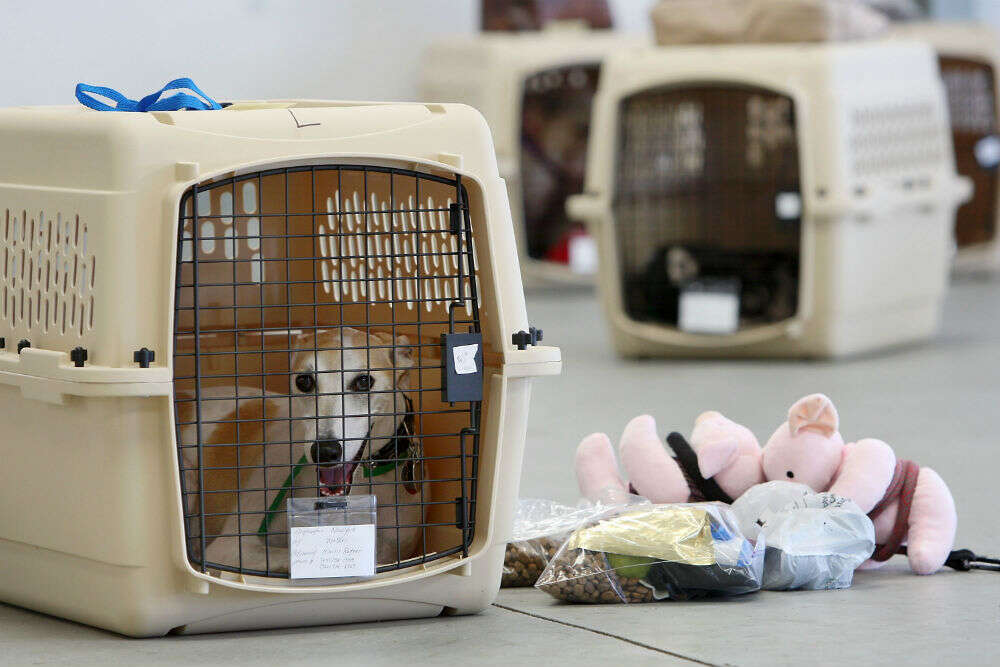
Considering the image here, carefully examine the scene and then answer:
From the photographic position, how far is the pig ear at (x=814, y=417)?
193 cm

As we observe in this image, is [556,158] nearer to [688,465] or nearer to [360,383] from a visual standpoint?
[688,465]

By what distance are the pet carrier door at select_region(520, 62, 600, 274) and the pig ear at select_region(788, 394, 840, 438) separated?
3298 millimetres

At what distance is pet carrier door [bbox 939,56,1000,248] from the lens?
5.48 metres

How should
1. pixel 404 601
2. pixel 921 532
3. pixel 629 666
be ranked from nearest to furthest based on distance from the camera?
pixel 629 666 < pixel 404 601 < pixel 921 532

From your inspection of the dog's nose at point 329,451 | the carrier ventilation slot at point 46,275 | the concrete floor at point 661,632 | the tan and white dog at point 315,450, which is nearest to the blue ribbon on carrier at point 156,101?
the carrier ventilation slot at point 46,275

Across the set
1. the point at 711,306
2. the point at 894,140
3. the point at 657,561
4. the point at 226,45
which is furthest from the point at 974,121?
the point at 657,561

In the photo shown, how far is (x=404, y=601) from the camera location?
5.46 feet

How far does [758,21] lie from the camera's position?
151 inches

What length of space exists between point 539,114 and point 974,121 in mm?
1585

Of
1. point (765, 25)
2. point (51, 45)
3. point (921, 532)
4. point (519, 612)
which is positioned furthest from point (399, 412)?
point (51, 45)

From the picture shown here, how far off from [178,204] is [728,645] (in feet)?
2.32

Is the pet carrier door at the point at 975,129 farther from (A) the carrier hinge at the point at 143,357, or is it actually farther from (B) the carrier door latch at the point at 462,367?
(A) the carrier hinge at the point at 143,357

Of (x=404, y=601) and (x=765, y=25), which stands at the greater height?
(x=765, y=25)

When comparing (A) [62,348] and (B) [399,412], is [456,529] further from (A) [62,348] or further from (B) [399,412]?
(A) [62,348]
